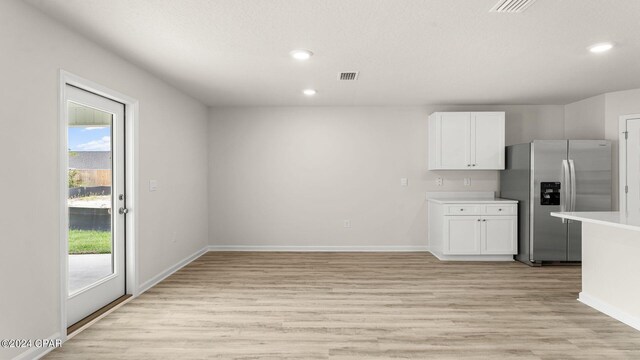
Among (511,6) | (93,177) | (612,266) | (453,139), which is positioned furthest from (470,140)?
(93,177)

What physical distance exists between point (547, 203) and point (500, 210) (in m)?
0.60

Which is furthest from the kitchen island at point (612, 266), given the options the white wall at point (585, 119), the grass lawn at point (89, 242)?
the grass lawn at point (89, 242)

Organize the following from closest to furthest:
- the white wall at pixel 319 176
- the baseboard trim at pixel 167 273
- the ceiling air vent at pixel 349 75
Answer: the baseboard trim at pixel 167 273, the ceiling air vent at pixel 349 75, the white wall at pixel 319 176

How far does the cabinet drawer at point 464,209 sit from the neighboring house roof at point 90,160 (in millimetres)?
4393

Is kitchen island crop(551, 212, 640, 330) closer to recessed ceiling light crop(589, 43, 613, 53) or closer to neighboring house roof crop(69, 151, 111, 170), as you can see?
recessed ceiling light crop(589, 43, 613, 53)

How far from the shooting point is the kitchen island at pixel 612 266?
2.89 meters

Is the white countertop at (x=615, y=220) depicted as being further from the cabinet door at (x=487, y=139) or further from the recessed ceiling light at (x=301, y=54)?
the recessed ceiling light at (x=301, y=54)

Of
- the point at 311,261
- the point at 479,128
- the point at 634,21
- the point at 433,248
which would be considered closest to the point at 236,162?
the point at 311,261

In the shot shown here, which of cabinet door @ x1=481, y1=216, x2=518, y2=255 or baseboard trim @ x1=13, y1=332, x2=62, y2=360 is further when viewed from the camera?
cabinet door @ x1=481, y1=216, x2=518, y2=255

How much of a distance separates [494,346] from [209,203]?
4.68 m

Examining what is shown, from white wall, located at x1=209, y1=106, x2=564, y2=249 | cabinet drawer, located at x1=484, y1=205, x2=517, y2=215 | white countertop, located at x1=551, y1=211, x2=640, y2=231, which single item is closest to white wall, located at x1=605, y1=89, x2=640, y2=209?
cabinet drawer, located at x1=484, y1=205, x2=517, y2=215

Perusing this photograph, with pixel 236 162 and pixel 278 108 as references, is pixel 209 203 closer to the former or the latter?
pixel 236 162

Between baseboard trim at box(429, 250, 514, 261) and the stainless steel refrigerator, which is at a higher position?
the stainless steel refrigerator

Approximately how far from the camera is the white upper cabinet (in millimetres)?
5375
